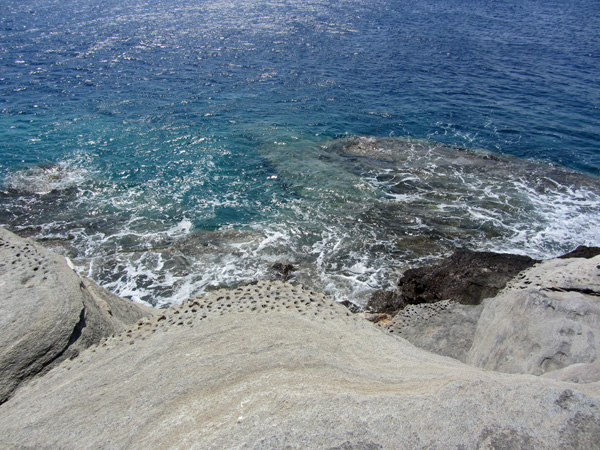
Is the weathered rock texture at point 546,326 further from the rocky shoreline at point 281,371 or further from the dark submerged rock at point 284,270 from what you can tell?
the dark submerged rock at point 284,270

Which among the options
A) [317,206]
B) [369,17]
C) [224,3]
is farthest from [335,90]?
[224,3]

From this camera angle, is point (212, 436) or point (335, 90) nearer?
point (212, 436)

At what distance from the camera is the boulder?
442 inches

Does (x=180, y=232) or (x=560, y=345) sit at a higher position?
(x=560, y=345)

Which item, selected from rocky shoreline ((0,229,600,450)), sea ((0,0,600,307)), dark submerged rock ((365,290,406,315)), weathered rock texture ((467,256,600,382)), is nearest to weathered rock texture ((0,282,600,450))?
rocky shoreline ((0,229,600,450))

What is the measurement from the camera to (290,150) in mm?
21672

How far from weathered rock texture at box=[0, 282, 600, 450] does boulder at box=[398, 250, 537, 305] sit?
4603 millimetres

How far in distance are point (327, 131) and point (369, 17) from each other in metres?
31.1

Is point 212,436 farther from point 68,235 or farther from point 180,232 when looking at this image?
point 68,235

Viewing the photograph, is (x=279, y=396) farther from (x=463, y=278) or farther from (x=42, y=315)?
(x=463, y=278)

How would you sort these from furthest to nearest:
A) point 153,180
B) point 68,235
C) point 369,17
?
point 369,17 < point 153,180 < point 68,235

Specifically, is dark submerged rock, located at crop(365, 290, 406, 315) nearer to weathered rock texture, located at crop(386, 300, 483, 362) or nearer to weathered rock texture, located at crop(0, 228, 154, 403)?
weathered rock texture, located at crop(386, 300, 483, 362)

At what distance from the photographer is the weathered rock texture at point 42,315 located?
6746 millimetres

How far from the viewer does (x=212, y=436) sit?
500 centimetres
